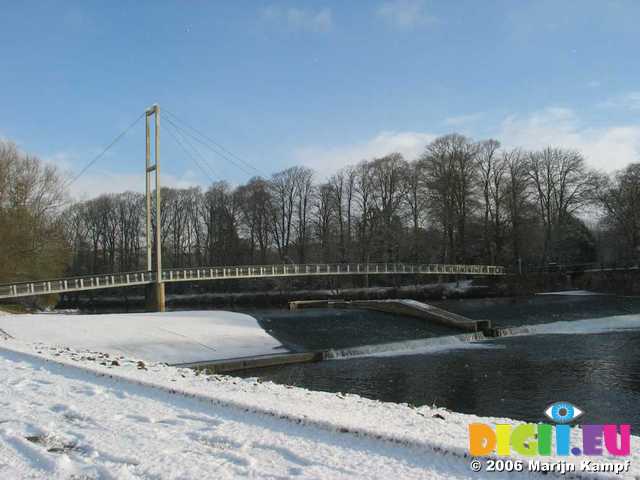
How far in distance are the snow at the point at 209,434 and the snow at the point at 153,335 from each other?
28.6 ft

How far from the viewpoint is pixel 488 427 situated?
21.7 feet

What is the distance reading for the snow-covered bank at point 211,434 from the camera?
4.89 metres

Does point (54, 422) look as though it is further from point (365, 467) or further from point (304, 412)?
point (365, 467)

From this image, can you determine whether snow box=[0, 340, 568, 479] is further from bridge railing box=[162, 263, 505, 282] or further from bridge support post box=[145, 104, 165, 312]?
bridge railing box=[162, 263, 505, 282]

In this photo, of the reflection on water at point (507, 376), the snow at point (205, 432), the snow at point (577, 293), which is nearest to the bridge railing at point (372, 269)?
the snow at point (577, 293)

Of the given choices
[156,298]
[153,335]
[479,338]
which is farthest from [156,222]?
[479,338]

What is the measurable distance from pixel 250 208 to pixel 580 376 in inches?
2017

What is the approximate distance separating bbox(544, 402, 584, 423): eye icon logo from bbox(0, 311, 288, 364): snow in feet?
32.4

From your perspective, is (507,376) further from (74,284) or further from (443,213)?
(443,213)

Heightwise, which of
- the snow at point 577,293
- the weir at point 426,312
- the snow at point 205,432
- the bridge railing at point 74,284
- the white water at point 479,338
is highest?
the bridge railing at point 74,284

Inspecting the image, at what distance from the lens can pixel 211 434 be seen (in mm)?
5953

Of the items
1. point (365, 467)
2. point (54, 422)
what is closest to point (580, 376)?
point (365, 467)

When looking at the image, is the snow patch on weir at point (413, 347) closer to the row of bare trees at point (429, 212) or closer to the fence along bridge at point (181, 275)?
the fence along bridge at point (181, 275)

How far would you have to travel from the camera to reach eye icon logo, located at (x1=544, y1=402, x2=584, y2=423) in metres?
10.5
